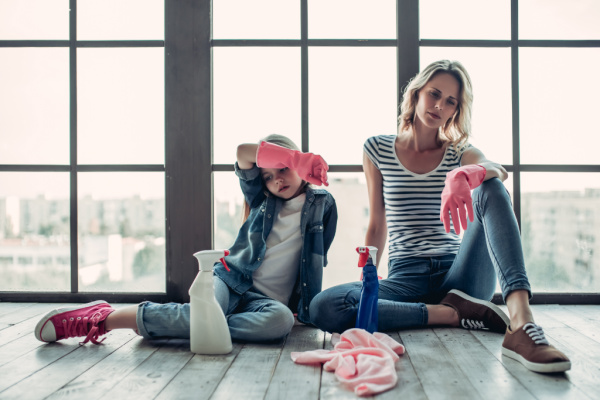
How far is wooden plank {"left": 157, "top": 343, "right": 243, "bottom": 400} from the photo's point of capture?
3.36ft

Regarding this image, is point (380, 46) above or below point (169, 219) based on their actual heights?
above

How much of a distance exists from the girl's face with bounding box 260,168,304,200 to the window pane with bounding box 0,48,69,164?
0.95 meters

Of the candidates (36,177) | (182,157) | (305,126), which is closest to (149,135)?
(182,157)

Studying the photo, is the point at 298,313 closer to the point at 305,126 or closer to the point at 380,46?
the point at 305,126

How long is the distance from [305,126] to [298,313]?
75 cm

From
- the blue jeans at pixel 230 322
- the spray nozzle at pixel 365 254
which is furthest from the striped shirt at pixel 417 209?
the blue jeans at pixel 230 322

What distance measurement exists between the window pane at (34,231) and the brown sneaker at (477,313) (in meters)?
1.53

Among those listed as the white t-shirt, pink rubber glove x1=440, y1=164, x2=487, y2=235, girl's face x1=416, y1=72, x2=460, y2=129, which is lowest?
the white t-shirt

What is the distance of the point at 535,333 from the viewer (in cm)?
120

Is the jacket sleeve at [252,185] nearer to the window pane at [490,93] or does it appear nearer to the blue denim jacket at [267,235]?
the blue denim jacket at [267,235]

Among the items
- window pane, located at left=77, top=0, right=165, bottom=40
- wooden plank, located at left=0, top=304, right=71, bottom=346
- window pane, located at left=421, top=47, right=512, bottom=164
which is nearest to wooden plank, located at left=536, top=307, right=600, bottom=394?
window pane, located at left=421, top=47, right=512, bottom=164

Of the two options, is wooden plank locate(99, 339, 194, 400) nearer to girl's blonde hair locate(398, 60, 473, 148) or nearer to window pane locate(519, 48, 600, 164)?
girl's blonde hair locate(398, 60, 473, 148)

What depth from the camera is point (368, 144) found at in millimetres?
1797

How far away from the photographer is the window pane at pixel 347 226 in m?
2.03
